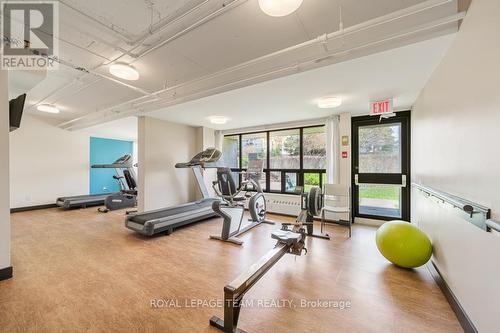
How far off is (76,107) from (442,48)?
6.91m

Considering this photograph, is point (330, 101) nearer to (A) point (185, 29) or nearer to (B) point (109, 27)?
(A) point (185, 29)

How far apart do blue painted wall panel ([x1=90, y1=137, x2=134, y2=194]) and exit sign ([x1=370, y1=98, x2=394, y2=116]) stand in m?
8.70

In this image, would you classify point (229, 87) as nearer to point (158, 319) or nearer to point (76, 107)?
point (158, 319)

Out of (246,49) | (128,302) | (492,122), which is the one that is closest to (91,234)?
(128,302)

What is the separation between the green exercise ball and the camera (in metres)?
2.43

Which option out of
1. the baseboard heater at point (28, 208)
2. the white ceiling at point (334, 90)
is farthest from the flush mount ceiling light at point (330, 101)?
the baseboard heater at point (28, 208)

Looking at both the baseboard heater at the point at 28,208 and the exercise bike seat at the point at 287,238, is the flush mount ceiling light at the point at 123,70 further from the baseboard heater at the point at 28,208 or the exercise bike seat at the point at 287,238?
the baseboard heater at the point at 28,208

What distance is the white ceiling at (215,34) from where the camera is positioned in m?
1.75

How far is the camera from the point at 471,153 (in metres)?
1.56

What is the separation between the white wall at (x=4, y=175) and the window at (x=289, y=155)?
12.9 feet

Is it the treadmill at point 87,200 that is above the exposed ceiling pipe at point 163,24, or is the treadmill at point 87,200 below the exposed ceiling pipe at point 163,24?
below

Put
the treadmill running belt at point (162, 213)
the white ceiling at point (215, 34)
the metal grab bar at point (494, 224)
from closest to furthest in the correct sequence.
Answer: the metal grab bar at point (494, 224)
the white ceiling at point (215, 34)
the treadmill running belt at point (162, 213)

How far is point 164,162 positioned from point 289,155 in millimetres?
3464

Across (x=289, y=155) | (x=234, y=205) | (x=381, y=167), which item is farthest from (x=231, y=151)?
(x=381, y=167)
